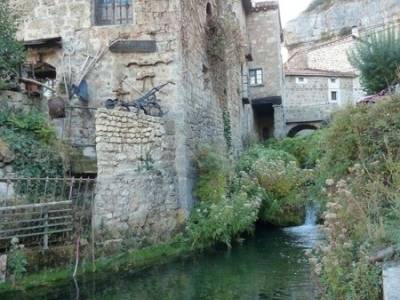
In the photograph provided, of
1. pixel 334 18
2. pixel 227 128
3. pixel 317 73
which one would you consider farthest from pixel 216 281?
pixel 334 18

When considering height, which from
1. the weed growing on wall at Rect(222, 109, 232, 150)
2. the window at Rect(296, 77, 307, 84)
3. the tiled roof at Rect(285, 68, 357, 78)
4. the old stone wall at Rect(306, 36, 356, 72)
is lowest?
the weed growing on wall at Rect(222, 109, 232, 150)

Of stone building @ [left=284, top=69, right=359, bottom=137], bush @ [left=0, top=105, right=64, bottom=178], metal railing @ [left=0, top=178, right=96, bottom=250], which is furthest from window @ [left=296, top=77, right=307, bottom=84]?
metal railing @ [left=0, top=178, right=96, bottom=250]

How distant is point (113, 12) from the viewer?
11375 mm

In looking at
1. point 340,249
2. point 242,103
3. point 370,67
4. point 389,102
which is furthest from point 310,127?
point 340,249

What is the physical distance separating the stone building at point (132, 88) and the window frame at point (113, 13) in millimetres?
24

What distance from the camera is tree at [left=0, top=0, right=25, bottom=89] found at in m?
9.76

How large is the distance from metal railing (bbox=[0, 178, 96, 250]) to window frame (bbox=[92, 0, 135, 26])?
4403 mm

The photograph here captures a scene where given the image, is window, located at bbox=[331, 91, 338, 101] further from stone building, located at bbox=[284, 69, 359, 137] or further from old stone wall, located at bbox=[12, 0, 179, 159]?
old stone wall, located at bbox=[12, 0, 179, 159]

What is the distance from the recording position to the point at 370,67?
43.9 feet

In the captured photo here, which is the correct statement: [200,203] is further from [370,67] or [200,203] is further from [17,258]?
[370,67]

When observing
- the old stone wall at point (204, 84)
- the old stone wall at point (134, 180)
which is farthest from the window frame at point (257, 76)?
the old stone wall at point (134, 180)

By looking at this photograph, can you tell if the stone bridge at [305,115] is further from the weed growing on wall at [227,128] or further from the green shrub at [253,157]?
the weed growing on wall at [227,128]

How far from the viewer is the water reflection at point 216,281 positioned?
673 cm

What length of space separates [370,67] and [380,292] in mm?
10360
